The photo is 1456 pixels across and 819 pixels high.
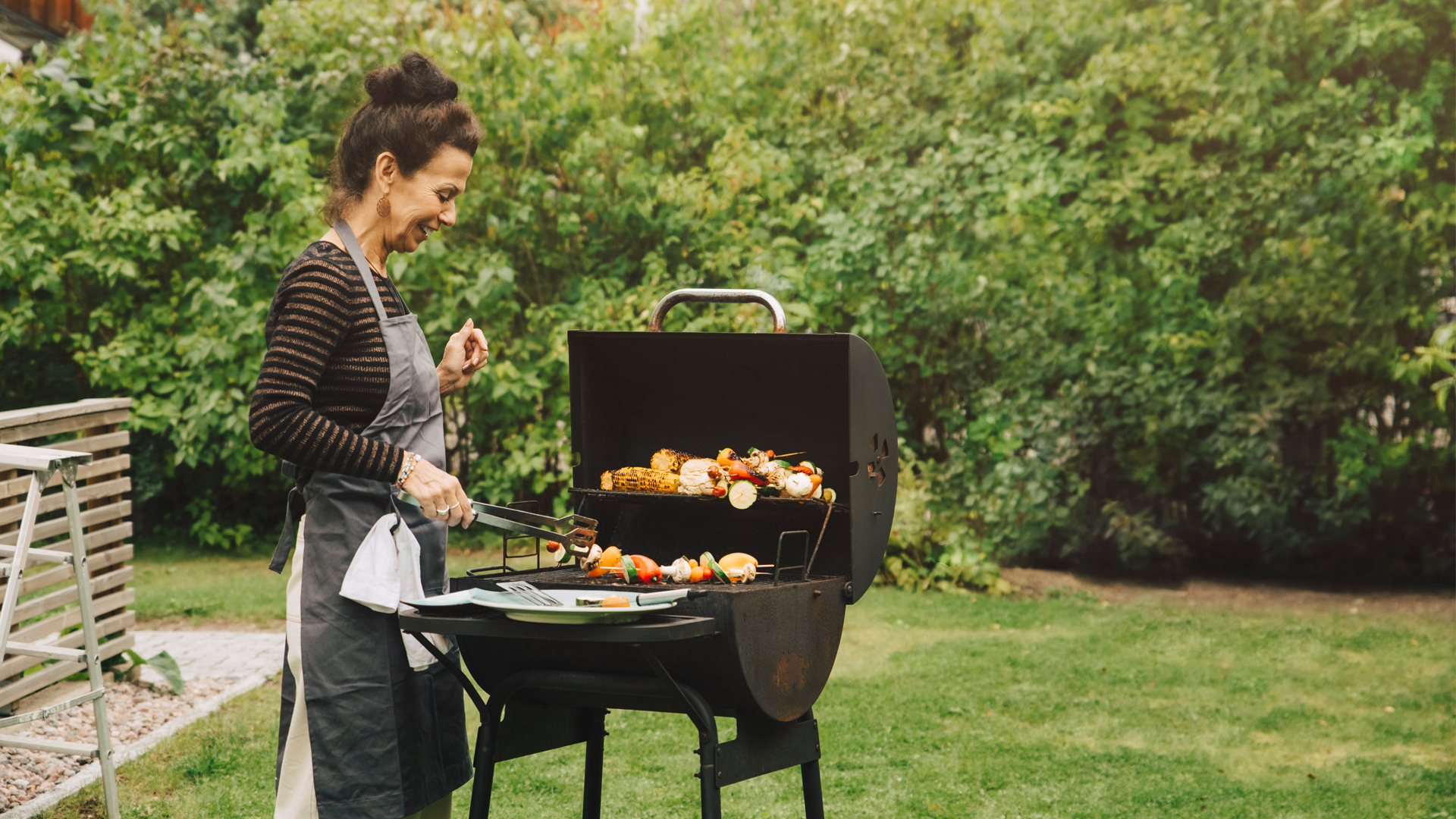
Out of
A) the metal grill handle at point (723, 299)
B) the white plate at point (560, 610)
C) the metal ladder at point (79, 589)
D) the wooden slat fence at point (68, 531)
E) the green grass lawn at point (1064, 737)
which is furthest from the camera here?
the wooden slat fence at point (68, 531)

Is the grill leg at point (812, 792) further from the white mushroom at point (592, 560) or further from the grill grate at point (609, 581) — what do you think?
the white mushroom at point (592, 560)

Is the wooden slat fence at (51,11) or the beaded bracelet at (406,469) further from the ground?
the wooden slat fence at (51,11)

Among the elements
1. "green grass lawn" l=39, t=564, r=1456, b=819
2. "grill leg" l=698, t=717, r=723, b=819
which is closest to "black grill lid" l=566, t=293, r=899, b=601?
"grill leg" l=698, t=717, r=723, b=819

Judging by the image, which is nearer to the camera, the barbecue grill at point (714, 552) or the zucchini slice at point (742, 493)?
the barbecue grill at point (714, 552)

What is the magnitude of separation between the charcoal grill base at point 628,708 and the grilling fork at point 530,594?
17 cm

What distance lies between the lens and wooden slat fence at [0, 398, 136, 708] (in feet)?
13.7

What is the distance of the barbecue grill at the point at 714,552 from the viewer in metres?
2.27

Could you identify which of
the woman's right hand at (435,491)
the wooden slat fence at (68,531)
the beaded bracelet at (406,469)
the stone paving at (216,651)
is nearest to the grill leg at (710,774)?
the woman's right hand at (435,491)

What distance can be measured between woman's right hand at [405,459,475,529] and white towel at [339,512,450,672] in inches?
6.0

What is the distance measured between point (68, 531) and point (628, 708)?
3.19 m

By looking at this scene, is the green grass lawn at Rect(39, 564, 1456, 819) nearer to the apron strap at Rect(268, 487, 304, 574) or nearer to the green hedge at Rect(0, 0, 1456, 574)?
the green hedge at Rect(0, 0, 1456, 574)

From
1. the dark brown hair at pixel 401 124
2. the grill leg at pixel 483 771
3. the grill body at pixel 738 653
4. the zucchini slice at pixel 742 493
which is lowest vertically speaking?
the grill leg at pixel 483 771

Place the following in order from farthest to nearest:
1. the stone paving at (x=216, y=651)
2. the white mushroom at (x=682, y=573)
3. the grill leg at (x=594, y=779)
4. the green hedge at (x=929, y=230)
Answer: the green hedge at (x=929, y=230) → the stone paving at (x=216, y=651) → the grill leg at (x=594, y=779) → the white mushroom at (x=682, y=573)

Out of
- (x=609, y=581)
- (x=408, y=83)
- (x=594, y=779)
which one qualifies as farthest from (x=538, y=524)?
(x=408, y=83)
